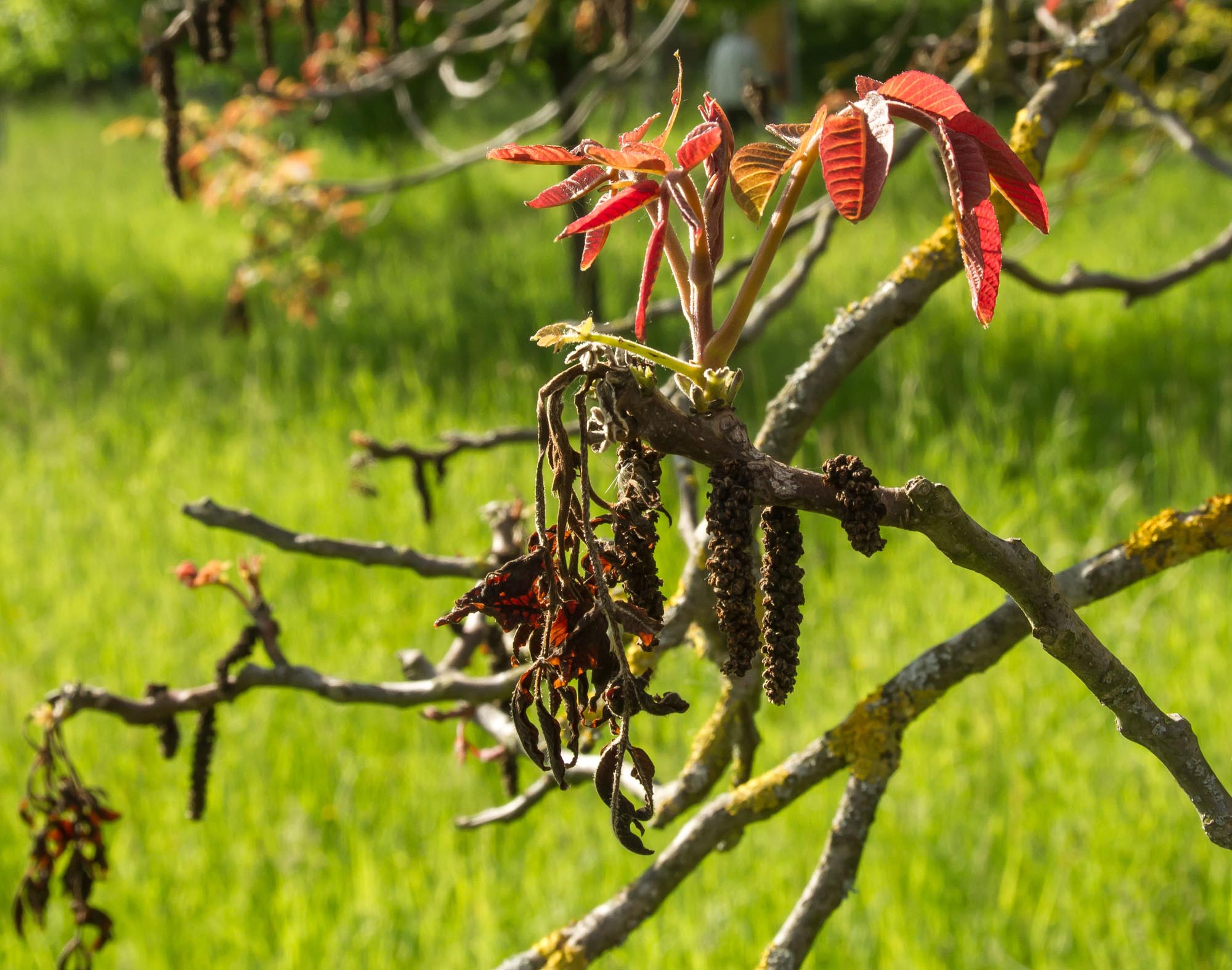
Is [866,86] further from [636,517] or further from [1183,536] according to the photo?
[1183,536]

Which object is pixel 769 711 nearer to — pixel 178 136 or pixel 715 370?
pixel 178 136

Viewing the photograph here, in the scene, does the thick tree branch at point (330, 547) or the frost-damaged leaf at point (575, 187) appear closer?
the frost-damaged leaf at point (575, 187)

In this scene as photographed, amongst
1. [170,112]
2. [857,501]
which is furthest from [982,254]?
[170,112]

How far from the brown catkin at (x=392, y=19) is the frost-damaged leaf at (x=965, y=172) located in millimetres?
1739

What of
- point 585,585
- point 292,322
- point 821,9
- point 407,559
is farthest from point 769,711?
point 821,9

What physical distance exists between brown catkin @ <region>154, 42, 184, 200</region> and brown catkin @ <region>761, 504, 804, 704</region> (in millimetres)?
1399

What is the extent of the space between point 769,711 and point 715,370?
262 centimetres

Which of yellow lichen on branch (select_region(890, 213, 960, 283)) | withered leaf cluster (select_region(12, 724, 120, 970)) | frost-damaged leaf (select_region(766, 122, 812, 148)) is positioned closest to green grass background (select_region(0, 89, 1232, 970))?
yellow lichen on branch (select_region(890, 213, 960, 283))

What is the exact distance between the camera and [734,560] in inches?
25.5

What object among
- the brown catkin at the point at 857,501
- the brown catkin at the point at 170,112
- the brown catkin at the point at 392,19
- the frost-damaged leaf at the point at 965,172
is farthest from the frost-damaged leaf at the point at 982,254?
the brown catkin at the point at 392,19

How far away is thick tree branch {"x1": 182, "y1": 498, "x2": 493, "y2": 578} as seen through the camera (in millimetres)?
1308

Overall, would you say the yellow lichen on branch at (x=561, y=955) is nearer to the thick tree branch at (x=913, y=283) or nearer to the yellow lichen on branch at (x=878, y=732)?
the yellow lichen on branch at (x=878, y=732)

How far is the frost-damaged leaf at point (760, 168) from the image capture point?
A: 28.0 inches

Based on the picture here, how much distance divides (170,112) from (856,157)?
56.7 inches
